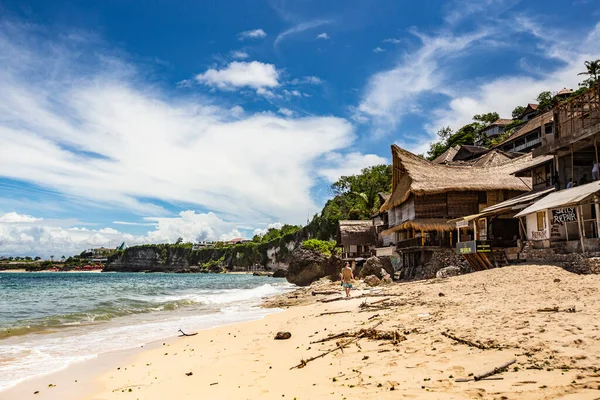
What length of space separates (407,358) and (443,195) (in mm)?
23966

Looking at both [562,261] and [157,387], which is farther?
[562,261]

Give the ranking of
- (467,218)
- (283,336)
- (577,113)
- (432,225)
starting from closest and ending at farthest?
(283,336)
(577,113)
(467,218)
(432,225)

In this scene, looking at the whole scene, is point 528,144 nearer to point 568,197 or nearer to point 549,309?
point 568,197

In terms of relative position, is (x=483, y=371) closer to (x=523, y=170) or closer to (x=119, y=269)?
(x=523, y=170)

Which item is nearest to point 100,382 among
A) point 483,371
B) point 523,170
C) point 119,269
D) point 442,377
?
point 442,377

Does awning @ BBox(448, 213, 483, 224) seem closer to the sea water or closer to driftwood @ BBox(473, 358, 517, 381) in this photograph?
the sea water

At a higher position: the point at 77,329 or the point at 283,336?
the point at 283,336

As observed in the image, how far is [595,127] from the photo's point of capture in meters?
17.6

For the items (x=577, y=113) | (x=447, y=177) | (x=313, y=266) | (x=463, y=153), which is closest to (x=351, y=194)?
(x=463, y=153)

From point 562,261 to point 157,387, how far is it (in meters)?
14.7

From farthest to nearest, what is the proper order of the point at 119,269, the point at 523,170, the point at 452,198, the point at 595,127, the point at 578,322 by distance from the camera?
the point at 119,269 → the point at 452,198 → the point at 523,170 → the point at 595,127 → the point at 578,322

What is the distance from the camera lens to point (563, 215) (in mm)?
18000

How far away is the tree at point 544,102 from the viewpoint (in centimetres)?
6353

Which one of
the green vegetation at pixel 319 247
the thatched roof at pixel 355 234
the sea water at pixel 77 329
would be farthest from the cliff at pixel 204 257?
the sea water at pixel 77 329
